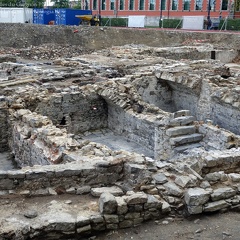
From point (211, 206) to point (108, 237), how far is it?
4.85 feet

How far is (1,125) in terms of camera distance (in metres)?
11.3

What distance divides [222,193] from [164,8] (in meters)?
40.9

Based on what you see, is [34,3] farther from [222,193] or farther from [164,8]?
[222,193]

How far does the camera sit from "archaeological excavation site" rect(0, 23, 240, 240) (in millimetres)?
5391

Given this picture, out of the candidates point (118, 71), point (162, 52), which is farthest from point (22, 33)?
point (118, 71)

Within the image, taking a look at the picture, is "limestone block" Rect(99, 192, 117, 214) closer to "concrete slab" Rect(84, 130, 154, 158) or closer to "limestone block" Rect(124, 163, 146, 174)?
"limestone block" Rect(124, 163, 146, 174)

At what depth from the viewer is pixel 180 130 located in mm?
10703

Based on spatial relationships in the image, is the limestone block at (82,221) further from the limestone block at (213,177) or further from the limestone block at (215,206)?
the limestone block at (213,177)

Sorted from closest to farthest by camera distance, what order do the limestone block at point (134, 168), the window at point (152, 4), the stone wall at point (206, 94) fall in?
the limestone block at point (134, 168), the stone wall at point (206, 94), the window at point (152, 4)

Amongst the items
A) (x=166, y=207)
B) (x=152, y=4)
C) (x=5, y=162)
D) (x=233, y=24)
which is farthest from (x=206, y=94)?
(x=152, y=4)

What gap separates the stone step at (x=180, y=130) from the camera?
1061 cm

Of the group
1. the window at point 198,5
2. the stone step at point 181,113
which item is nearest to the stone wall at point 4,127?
the stone step at point 181,113

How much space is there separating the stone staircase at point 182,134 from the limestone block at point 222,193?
15.0 feet

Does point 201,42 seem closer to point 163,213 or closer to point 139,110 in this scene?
point 139,110
